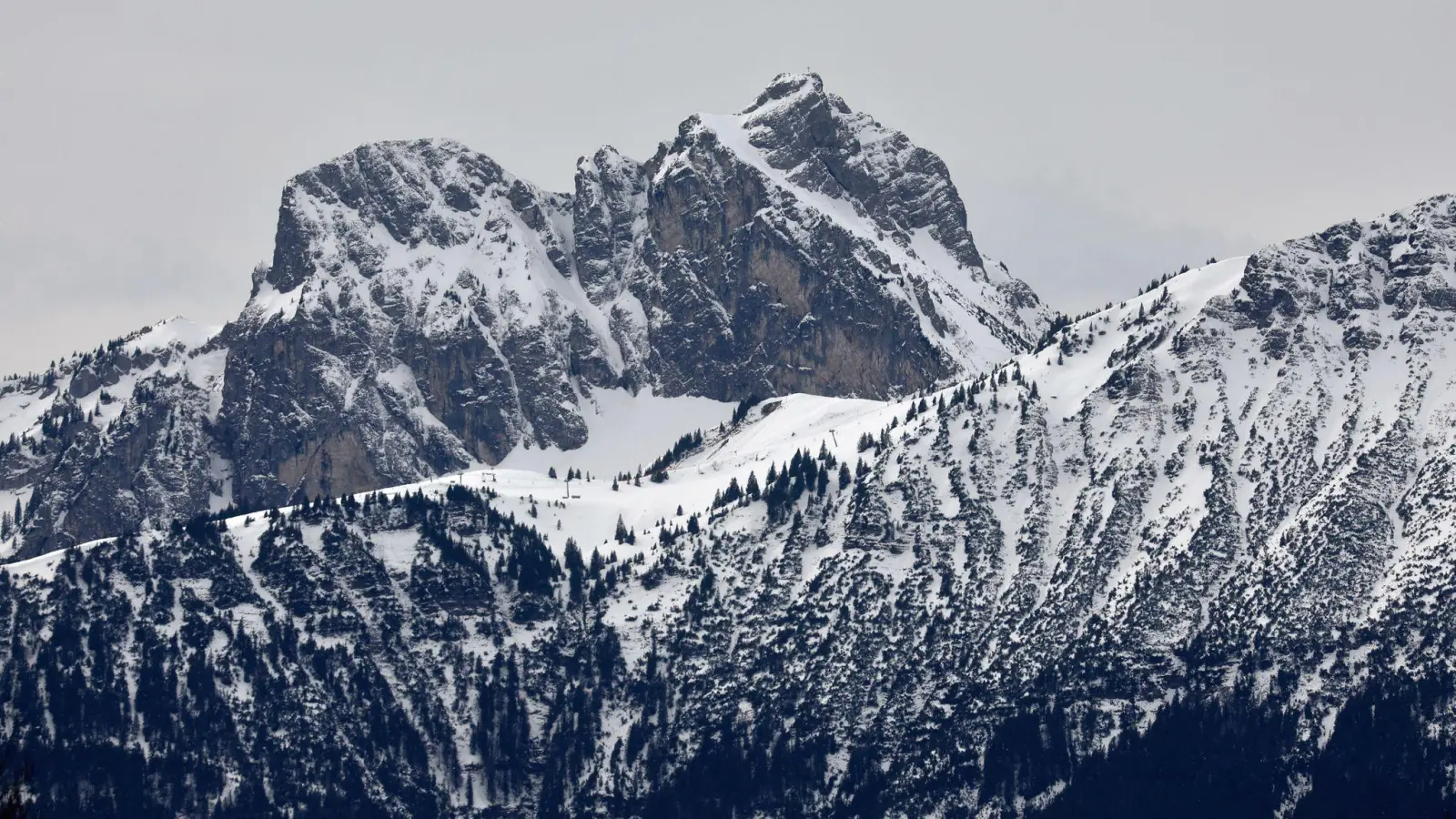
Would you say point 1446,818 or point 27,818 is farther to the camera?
point 1446,818

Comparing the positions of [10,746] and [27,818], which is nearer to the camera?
[27,818]

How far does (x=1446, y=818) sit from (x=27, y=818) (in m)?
76.0

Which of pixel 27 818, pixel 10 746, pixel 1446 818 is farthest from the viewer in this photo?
pixel 1446 818

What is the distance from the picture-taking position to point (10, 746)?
172 metres

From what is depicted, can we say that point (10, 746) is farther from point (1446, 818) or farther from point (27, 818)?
point (1446, 818)

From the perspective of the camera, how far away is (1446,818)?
183500 mm

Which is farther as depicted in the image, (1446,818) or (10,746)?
(1446,818)

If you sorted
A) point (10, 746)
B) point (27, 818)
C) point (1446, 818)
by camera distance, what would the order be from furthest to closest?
point (1446, 818)
point (10, 746)
point (27, 818)

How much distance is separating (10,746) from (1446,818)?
251 feet

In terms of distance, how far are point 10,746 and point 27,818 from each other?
45.1 feet

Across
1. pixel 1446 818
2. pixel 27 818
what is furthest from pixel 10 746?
pixel 1446 818
